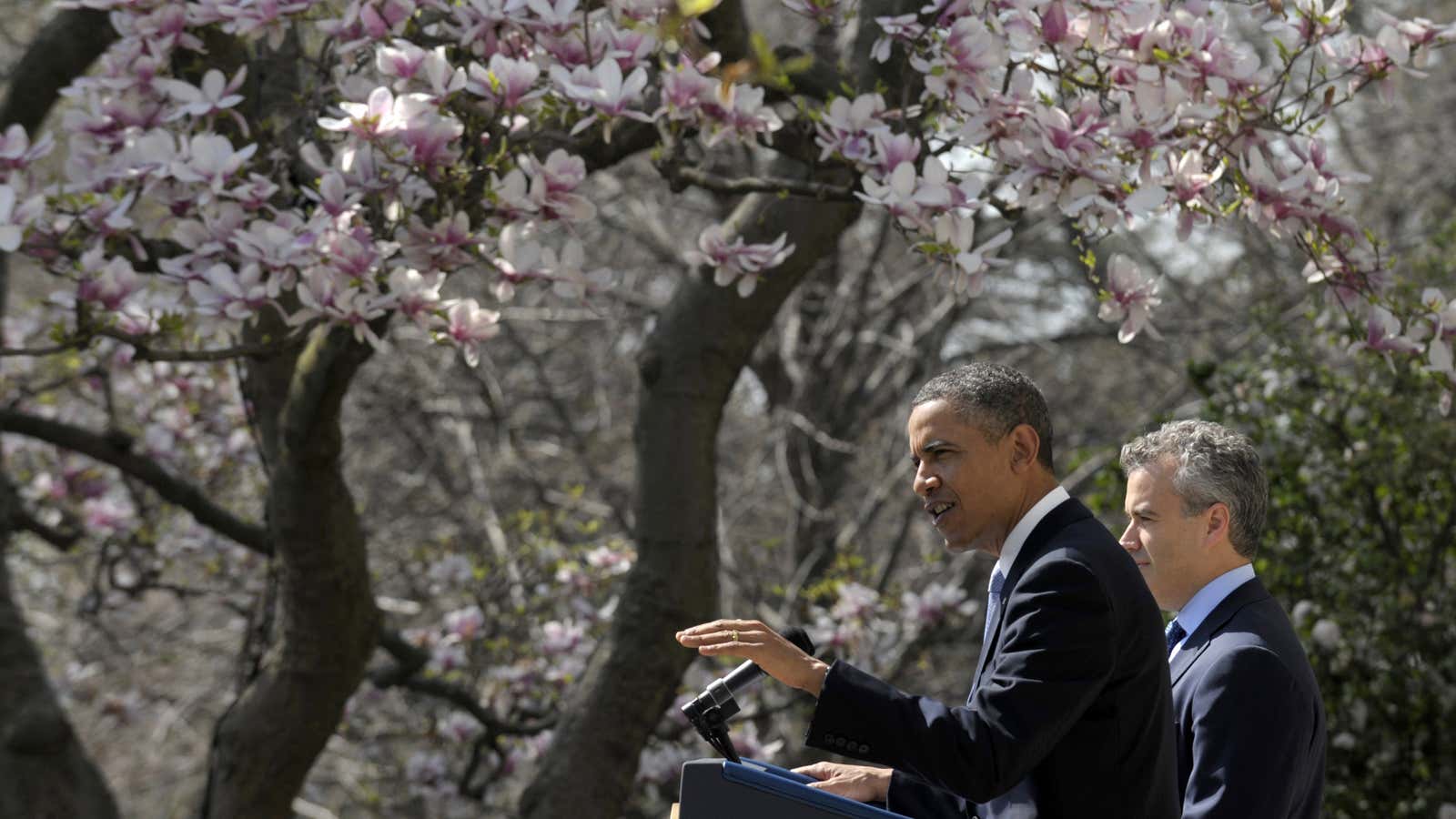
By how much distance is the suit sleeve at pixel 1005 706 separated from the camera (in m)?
1.84

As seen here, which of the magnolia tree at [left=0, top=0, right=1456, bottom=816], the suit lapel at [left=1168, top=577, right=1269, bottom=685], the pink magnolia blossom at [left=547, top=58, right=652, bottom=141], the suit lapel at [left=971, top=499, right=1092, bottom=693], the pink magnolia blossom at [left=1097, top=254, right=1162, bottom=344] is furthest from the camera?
the pink magnolia blossom at [left=1097, top=254, right=1162, bottom=344]

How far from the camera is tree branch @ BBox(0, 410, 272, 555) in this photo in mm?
4527

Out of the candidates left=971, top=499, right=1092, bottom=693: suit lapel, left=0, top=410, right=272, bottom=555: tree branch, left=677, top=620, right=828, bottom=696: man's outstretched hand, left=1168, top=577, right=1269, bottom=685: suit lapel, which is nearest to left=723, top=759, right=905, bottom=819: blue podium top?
left=677, top=620, right=828, bottom=696: man's outstretched hand

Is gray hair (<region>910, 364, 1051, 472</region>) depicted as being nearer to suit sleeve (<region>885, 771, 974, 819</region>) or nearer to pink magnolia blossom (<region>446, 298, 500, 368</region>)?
suit sleeve (<region>885, 771, 974, 819</region>)

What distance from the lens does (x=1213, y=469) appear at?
2.53 metres

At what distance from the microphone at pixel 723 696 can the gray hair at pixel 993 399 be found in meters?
0.38

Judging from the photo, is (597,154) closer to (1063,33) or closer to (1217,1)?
(1063,33)

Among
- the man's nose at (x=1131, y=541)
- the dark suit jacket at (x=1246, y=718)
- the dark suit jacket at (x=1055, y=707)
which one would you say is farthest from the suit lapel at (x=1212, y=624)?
the dark suit jacket at (x=1055, y=707)

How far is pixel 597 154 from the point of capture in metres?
3.42

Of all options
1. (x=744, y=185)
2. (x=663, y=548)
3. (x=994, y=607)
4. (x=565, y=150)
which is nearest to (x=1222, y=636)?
(x=994, y=607)

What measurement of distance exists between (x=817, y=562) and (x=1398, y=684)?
8.38 ft

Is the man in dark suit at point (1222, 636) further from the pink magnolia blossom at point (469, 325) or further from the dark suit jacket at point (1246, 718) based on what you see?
the pink magnolia blossom at point (469, 325)

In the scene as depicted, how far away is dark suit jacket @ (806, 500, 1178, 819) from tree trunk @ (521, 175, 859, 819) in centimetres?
198

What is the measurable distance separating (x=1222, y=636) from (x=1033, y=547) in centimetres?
61
